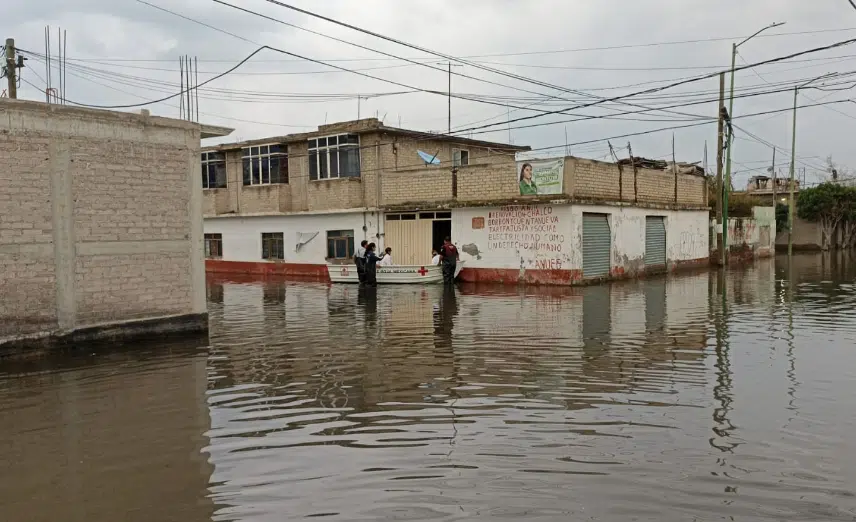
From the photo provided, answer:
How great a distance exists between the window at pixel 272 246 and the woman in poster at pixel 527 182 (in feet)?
39.9

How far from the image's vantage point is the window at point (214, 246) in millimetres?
33906

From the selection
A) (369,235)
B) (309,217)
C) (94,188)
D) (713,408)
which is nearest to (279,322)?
(94,188)

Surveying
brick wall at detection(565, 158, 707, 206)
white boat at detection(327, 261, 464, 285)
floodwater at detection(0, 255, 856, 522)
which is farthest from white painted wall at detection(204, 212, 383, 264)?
floodwater at detection(0, 255, 856, 522)

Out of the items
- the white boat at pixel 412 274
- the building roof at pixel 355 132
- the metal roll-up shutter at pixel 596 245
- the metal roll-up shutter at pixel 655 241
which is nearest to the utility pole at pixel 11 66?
the building roof at pixel 355 132

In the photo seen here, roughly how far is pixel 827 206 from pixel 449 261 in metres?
33.3

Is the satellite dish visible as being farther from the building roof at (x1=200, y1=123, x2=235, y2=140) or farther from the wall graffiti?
the building roof at (x1=200, y1=123, x2=235, y2=140)

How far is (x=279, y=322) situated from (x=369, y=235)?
43.2 ft

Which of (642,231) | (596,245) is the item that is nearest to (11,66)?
(596,245)

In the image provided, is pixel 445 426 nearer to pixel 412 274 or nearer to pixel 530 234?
pixel 412 274

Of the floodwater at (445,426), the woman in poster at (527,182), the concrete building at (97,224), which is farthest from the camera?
the woman in poster at (527,182)

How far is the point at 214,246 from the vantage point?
3428 cm

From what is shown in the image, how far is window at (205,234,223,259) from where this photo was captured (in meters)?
33.9

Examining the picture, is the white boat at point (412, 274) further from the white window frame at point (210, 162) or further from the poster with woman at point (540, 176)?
the white window frame at point (210, 162)

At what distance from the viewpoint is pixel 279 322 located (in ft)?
49.1
